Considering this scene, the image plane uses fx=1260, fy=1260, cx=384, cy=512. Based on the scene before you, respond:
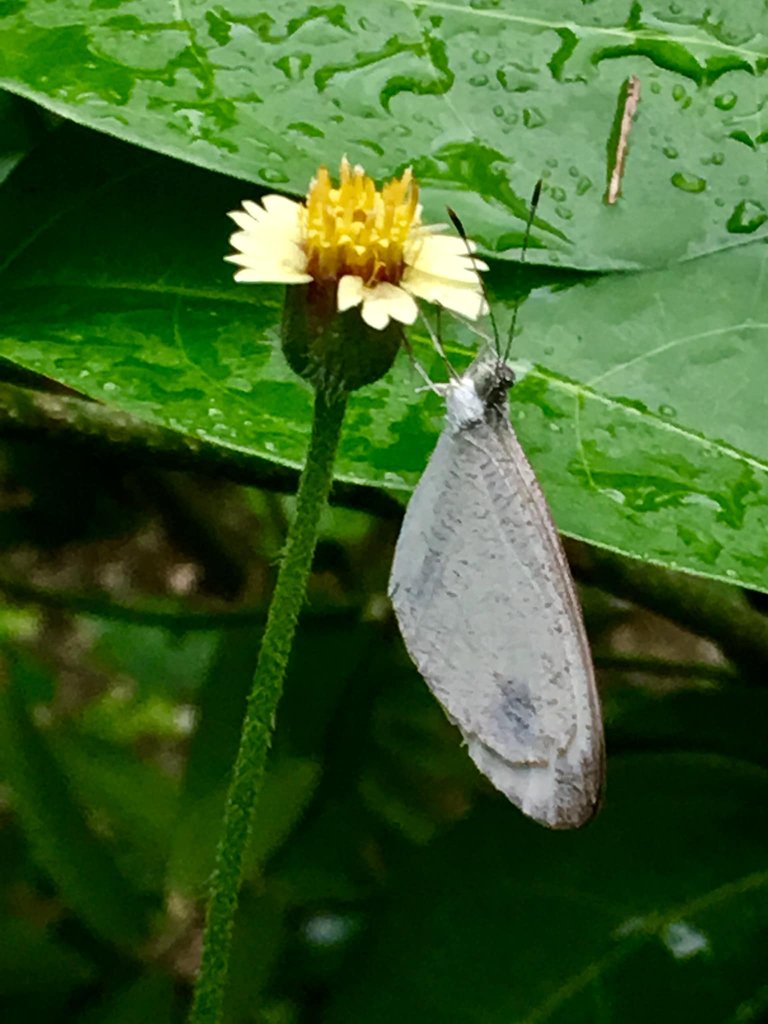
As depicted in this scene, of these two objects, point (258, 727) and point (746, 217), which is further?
point (746, 217)

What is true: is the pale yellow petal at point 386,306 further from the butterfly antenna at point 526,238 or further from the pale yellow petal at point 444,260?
the butterfly antenna at point 526,238

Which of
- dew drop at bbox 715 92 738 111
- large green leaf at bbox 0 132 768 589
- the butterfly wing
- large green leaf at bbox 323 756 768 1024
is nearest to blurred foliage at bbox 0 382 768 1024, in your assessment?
large green leaf at bbox 323 756 768 1024

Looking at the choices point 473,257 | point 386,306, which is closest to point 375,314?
point 386,306

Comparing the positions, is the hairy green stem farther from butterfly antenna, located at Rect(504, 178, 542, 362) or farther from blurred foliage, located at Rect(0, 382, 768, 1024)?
blurred foliage, located at Rect(0, 382, 768, 1024)

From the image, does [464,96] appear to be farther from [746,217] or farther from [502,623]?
[502,623]

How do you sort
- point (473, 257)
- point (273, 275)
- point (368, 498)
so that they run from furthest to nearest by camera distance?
point (368, 498) → point (473, 257) → point (273, 275)

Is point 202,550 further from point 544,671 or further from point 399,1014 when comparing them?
point 544,671

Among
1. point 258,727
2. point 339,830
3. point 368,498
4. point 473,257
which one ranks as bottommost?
point 339,830

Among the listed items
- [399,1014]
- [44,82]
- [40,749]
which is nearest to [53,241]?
[44,82]
